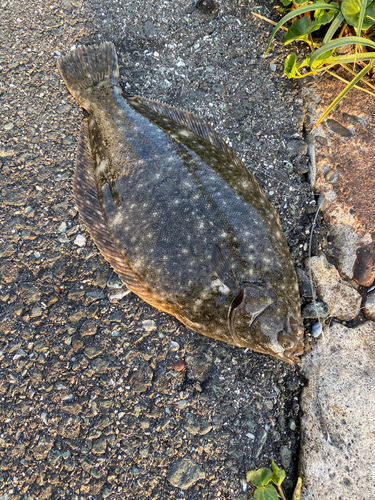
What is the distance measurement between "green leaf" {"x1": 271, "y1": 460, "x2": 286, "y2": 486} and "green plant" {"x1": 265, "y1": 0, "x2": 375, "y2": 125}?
8.96ft

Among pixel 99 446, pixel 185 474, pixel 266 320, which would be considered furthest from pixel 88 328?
pixel 266 320

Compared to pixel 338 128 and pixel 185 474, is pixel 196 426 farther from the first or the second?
pixel 338 128

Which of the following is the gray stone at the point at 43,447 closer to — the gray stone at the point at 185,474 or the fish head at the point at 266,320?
the gray stone at the point at 185,474

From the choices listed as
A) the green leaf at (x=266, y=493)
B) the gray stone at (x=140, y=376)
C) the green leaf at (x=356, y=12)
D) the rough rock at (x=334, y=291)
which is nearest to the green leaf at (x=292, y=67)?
the green leaf at (x=356, y=12)

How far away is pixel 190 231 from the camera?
2.44 m

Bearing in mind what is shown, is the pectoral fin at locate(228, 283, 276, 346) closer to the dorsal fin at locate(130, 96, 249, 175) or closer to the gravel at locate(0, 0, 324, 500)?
the gravel at locate(0, 0, 324, 500)

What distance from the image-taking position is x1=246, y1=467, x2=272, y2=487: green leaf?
7.55 feet

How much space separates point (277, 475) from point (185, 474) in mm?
622

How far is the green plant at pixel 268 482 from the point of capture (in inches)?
88.8

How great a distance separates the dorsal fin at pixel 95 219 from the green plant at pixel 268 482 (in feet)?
4.18

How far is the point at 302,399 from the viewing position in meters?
2.57

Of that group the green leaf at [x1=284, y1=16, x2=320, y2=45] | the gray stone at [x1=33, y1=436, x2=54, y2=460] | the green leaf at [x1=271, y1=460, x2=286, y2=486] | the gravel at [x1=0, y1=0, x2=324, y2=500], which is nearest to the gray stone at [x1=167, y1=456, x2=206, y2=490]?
the gravel at [x1=0, y1=0, x2=324, y2=500]

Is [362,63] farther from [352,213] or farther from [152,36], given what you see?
[152,36]

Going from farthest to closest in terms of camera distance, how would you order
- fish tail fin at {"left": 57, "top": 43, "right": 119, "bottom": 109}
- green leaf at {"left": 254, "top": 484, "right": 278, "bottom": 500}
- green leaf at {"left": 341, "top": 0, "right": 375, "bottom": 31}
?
fish tail fin at {"left": 57, "top": 43, "right": 119, "bottom": 109}
green leaf at {"left": 341, "top": 0, "right": 375, "bottom": 31}
green leaf at {"left": 254, "top": 484, "right": 278, "bottom": 500}
